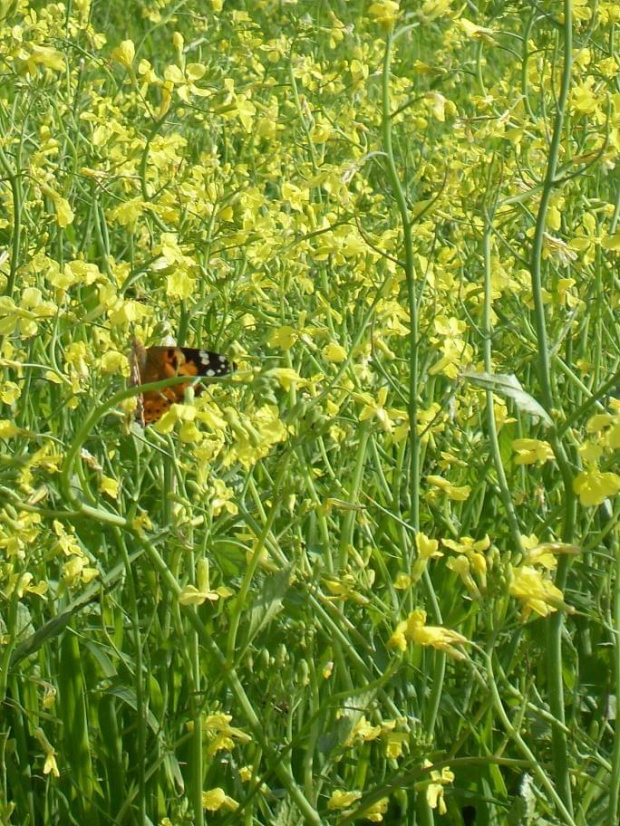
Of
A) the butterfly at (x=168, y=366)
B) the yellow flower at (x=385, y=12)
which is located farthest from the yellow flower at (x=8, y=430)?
the yellow flower at (x=385, y=12)

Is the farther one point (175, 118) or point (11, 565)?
point (175, 118)

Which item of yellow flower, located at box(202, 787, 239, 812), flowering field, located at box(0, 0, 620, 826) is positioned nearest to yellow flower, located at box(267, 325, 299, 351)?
flowering field, located at box(0, 0, 620, 826)

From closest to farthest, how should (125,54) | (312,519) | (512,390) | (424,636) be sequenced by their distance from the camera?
(424,636)
(512,390)
(312,519)
(125,54)

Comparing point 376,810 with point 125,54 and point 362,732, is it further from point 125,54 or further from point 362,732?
point 125,54

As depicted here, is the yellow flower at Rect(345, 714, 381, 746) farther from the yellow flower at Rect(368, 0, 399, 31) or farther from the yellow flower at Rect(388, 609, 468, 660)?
the yellow flower at Rect(368, 0, 399, 31)

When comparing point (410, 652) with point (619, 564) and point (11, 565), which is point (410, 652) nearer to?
point (619, 564)

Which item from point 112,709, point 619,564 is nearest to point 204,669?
point 112,709

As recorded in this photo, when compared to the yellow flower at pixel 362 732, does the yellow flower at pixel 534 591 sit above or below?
above

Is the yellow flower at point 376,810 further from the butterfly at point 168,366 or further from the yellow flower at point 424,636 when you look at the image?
the butterfly at point 168,366

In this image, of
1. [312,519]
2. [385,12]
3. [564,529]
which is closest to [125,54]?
[385,12]
